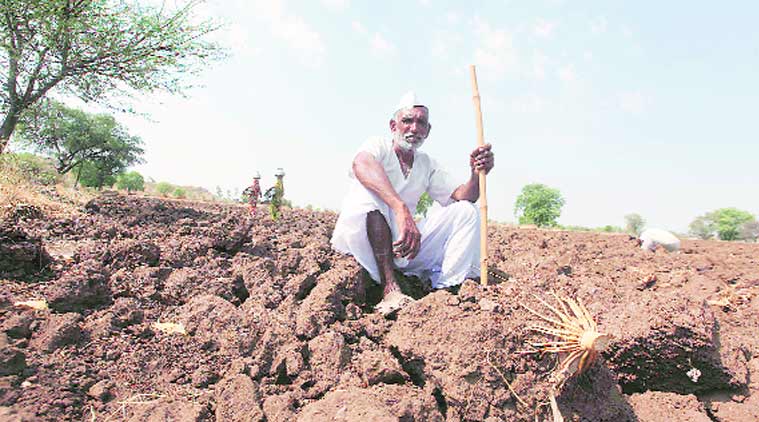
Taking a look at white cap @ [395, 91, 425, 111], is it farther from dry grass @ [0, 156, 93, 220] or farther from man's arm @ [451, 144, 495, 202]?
dry grass @ [0, 156, 93, 220]

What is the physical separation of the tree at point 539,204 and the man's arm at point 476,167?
40120 mm

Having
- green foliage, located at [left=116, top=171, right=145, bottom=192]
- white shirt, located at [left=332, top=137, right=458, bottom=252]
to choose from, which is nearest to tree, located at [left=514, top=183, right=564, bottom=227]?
green foliage, located at [left=116, top=171, right=145, bottom=192]

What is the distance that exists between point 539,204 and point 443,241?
43.3 meters

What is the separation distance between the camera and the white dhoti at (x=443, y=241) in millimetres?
2723

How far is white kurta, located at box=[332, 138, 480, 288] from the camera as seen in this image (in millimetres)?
2729

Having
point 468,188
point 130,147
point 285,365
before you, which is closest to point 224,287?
point 285,365

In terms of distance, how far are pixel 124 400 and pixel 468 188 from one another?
222cm

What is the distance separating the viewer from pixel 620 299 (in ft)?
7.63

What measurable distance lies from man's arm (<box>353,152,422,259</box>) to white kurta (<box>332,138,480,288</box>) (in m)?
0.08

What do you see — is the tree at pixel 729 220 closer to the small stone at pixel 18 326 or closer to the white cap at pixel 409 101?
the white cap at pixel 409 101

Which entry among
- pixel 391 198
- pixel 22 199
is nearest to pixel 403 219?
pixel 391 198

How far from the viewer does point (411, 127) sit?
291cm

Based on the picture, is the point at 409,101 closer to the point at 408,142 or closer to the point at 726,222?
the point at 408,142

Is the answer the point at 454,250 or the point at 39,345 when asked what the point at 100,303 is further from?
the point at 454,250
